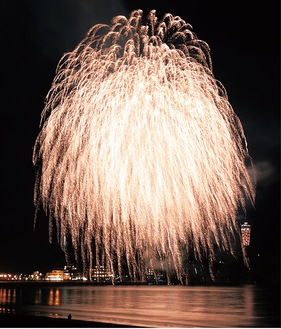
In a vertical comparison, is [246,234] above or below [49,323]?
above

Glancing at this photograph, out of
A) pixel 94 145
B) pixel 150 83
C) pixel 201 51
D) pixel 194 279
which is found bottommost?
pixel 194 279

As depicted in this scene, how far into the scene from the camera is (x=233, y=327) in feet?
66.5

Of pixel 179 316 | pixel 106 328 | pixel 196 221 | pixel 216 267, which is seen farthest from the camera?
pixel 216 267

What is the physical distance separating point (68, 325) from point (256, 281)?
14527cm

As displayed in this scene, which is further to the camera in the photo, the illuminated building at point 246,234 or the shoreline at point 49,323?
the illuminated building at point 246,234

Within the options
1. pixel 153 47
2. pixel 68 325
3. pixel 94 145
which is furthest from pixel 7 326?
pixel 153 47

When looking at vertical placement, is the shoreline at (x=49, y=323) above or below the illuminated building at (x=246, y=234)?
below

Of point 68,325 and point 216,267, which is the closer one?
point 68,325

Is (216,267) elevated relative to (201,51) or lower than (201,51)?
lower

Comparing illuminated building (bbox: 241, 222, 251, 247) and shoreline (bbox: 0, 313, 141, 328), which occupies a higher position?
illuminated building (bbox: 241, 222, 251, 247)

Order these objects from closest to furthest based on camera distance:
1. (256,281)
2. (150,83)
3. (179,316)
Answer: (179,316), (150,83), (256,281)

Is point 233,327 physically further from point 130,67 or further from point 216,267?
point 216,267

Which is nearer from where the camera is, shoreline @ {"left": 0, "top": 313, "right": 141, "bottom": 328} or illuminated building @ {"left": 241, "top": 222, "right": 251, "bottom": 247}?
shoreline @ {"left": 0, "top": 313, "right": 141, "bottom": 328}

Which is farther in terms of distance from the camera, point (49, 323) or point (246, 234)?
point (246, 234)
